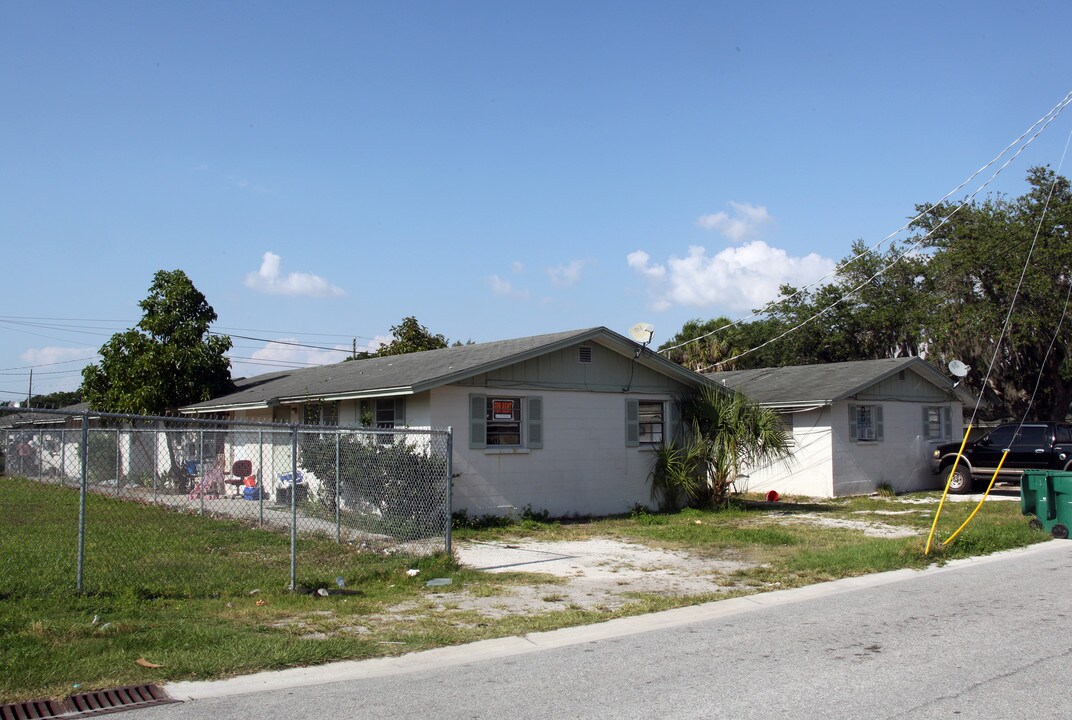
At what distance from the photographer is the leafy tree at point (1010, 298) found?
3092cm

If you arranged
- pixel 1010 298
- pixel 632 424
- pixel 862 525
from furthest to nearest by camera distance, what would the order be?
pixel 1010 298 → pixel 632 424 → pixel 862 525

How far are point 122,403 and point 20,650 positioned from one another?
814 inches

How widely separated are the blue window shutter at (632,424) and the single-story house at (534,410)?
0.02m

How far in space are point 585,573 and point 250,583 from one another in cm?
414

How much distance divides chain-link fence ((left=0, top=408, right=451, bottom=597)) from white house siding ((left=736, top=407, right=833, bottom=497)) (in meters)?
11.7

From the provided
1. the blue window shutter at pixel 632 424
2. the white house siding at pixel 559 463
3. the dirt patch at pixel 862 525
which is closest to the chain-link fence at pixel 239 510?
the white house siding at pixel 559 463

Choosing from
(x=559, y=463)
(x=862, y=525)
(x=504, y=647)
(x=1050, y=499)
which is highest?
(x=559, y=463)

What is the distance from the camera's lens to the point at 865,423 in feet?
79.8

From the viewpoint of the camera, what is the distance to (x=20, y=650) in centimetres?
654

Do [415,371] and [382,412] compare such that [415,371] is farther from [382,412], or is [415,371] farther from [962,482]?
[962,482]

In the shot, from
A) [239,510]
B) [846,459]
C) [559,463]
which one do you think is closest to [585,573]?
[559,463]

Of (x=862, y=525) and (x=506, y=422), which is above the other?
(x=506, y=422)

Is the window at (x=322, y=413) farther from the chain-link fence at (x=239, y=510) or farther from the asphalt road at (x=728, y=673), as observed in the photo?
the asphalt road at (x=728, y=673)

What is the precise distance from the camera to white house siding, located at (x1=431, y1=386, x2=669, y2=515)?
1631 centimetres
